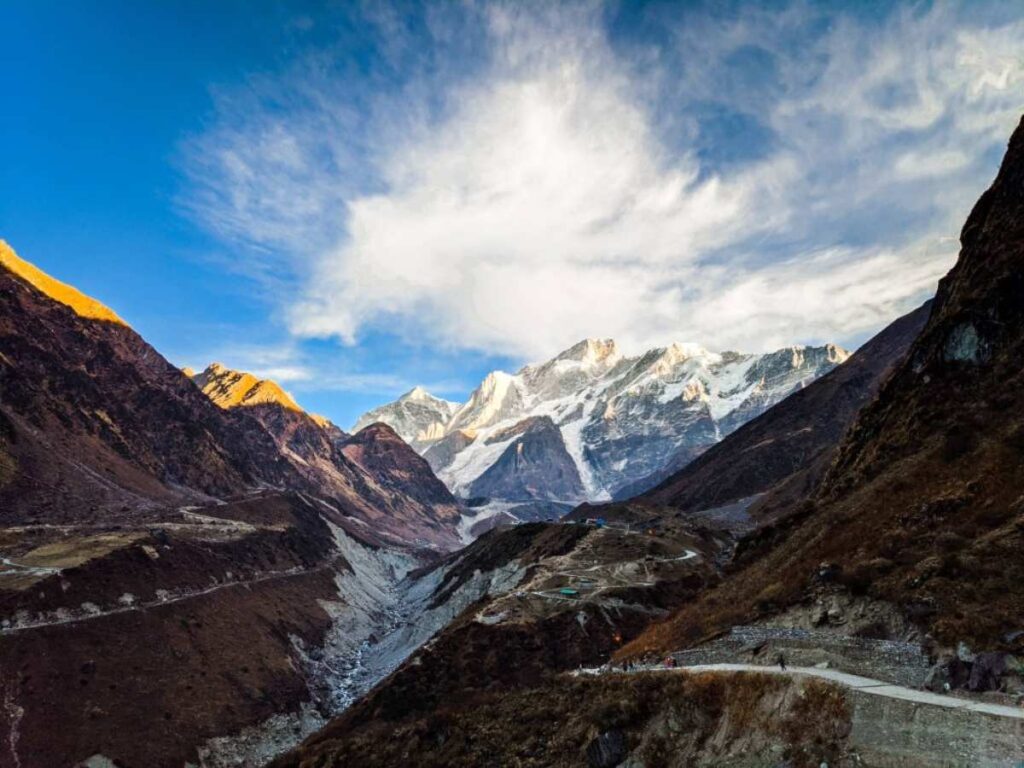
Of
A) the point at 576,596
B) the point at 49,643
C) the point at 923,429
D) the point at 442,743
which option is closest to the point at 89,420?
the point at 49,643

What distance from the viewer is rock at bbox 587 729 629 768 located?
26219mm

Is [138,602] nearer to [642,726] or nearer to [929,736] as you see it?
[642,726]

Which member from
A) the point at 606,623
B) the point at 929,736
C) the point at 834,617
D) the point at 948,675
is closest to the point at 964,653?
the point at 948,675

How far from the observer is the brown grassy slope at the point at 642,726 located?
21141 mm

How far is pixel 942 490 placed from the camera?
3775cm

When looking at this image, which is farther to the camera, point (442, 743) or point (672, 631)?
point (672, 631)

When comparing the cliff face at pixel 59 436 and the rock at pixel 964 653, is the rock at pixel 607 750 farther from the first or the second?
the cliff face at pixel 59 436

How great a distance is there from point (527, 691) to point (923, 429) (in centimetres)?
4045

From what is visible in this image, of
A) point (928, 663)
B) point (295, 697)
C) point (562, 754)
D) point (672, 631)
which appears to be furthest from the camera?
point (295, 697)

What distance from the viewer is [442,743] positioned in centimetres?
3550

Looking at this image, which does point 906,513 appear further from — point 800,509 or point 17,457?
point 17,457

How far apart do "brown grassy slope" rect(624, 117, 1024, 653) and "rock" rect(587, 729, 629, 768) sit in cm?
1400

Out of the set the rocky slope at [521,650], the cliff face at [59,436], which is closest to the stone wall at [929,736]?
the rocky slope at [521,650]

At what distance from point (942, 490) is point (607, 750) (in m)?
27.7
